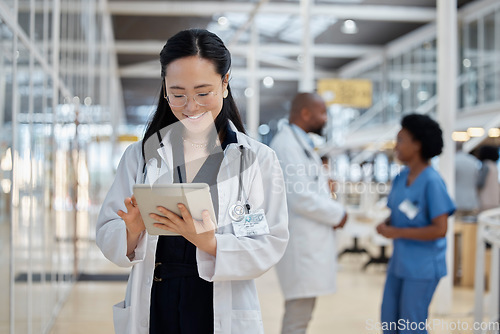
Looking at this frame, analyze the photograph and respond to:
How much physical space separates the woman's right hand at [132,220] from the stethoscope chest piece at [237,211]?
0.85ft

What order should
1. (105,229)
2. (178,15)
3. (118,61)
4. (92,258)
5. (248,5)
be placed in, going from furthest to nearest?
(118,61), (178,15), (248,5), (92,258), (105,229)

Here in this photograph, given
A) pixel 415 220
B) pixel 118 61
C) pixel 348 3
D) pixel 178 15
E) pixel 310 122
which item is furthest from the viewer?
pixel 118 61

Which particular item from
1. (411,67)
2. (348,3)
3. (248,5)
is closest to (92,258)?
(248,5)

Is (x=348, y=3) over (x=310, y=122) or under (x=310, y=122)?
over

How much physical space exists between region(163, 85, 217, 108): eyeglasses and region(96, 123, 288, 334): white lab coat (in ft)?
0.50

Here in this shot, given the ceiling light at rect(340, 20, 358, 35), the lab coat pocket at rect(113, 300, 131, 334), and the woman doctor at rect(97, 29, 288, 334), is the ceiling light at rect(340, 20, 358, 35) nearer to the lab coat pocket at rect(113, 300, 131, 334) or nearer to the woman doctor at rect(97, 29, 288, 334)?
the woman doctor at rect(97, 29, 288, 334)

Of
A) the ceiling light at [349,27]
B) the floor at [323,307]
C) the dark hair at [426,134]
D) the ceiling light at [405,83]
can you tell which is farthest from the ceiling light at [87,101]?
the ceiling light at [405,83]

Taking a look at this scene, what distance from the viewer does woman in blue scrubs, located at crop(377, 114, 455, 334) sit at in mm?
3422

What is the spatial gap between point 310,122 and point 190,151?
212 centimetres

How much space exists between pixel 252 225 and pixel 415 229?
6.33 ft

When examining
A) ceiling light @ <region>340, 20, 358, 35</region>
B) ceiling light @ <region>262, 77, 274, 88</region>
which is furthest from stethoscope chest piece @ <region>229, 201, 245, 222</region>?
ceiling light @ <region>262, 77, 274, 88</region>

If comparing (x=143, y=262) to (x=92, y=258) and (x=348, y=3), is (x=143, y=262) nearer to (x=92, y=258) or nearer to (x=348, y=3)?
(x=92, y=258)

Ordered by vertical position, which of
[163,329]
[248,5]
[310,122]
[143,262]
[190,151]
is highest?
[248,5]

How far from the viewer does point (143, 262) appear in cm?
185
